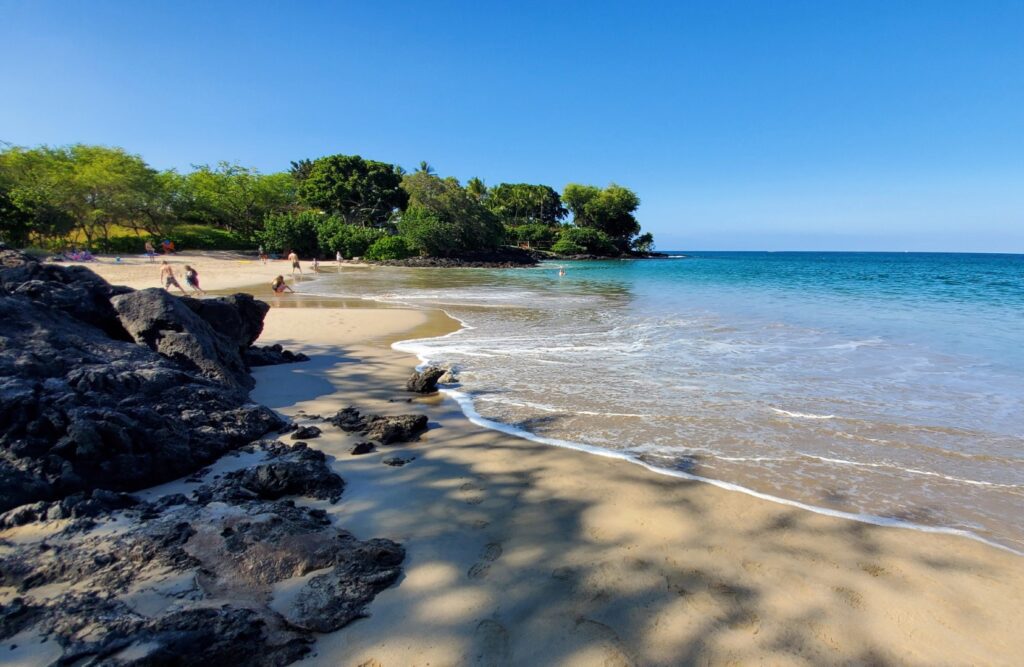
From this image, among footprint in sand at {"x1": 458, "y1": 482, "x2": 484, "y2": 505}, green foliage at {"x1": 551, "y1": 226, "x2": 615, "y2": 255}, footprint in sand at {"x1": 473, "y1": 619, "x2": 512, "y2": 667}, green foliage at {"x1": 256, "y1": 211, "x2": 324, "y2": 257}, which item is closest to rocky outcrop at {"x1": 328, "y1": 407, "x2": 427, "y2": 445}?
footprint in sand at {"x1": 458, "y1": 482, "x2": 484, "y2": 505}

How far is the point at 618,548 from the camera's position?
283cm

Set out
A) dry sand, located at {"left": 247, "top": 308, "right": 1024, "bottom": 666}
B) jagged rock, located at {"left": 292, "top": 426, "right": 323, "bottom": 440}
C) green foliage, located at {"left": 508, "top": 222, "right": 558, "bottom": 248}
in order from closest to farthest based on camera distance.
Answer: dry sand, located at {"left": 247, "top": 308, "right": 1024, "bottom": 666} < jagged rock, located at {"left": 292, "top": 426, "right": 323, "bottom": 440} < green foliage, located at {"left": 508, "top": 222, "right": 558, "bottom": 248}

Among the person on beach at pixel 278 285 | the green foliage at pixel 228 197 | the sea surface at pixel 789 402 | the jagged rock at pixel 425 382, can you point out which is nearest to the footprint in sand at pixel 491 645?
the sea surface at pixel 789 402

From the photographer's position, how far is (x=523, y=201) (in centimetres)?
7931

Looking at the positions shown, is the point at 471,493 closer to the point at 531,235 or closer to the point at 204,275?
the point at 204,275

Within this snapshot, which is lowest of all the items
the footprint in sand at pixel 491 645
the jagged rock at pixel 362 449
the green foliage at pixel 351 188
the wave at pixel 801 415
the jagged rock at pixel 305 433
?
the wave at pixel 801 415

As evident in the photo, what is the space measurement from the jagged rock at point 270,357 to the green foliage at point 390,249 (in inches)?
1605

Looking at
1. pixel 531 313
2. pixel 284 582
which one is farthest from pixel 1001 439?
pixel 531 313

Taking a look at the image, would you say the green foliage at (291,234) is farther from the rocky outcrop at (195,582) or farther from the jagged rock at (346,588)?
the jagged rock at (346,588)

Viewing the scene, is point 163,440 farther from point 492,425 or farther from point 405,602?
point 492,425

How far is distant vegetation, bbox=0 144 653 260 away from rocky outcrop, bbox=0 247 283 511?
36.1m

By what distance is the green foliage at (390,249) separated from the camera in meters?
47.1

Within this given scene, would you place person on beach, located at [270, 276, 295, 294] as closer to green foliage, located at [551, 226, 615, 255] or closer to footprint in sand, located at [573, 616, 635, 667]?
footprint in sand, located at [573, 616, 635, 667]

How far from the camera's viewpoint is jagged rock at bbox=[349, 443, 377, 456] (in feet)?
13.2
